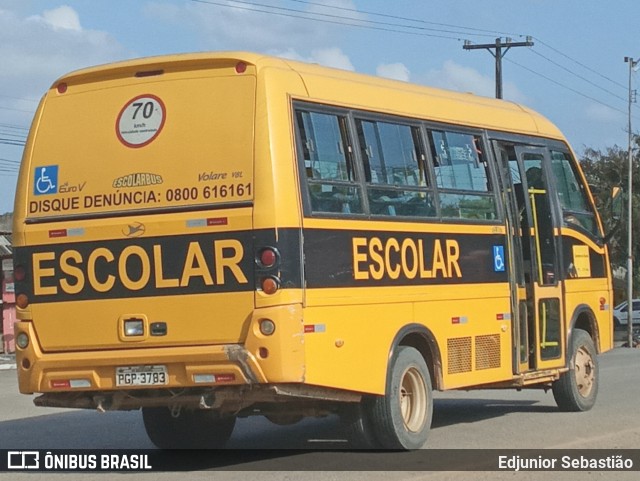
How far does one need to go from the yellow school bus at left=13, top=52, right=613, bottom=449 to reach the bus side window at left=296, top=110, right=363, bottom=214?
18 mm

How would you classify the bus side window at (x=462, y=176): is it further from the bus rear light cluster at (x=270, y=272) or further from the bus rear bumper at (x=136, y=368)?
the bus rear bumper at (x=136, y=368)

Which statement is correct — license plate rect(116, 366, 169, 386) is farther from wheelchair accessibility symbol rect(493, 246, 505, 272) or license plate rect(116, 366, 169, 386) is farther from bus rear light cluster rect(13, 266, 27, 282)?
wheelchair accessibility symbol rect(493, 246, 505, 272)

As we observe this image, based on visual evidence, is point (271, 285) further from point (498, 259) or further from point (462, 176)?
point (498, 259)

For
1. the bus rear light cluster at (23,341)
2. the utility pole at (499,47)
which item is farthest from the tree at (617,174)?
the bus rear light cluster at (23,341)

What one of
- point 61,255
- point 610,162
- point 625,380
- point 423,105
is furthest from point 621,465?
point 610,162

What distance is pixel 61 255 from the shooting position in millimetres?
10320

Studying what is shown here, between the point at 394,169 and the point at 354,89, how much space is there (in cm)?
79

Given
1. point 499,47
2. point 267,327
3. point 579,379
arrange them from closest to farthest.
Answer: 1. point 267,327
2. point 579,379
3. point 499,47

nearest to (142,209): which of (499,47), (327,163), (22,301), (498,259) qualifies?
(22,301)

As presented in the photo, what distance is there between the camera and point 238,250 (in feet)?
31.6

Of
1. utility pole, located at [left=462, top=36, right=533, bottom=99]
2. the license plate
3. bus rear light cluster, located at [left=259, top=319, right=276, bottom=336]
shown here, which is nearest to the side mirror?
bus rear light cluster, located at [left=259, top=319, right=276, bottom=336]

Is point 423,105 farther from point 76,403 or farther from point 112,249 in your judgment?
point 76,403

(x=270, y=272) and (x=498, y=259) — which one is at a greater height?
(x=498, y=259)

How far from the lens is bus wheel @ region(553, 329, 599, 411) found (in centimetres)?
1412
